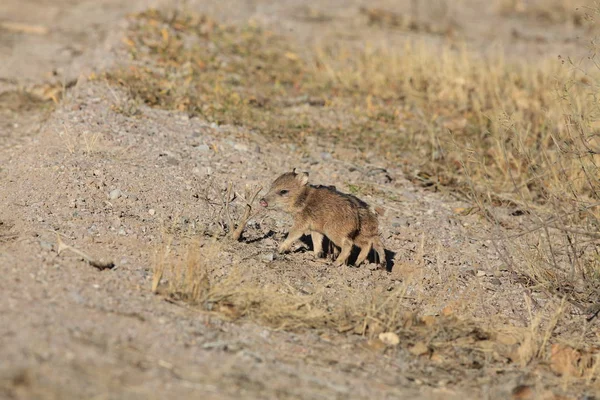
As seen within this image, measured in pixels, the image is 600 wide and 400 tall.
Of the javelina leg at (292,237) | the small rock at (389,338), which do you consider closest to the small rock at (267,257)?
the javelina leg at (292,237)

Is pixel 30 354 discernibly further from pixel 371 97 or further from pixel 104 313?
pixel 371 97

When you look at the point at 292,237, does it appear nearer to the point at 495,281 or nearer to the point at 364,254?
the point at 364,254

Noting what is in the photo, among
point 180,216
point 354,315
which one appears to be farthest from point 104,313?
point 180,216

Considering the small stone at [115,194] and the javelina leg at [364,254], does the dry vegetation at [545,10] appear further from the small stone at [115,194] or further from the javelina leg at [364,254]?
the small stone at [115,194]

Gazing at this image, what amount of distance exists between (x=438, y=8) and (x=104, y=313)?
15158 mm

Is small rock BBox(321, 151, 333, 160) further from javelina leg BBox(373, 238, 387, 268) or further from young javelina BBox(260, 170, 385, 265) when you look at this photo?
javelina leg BBox(373, 238, 387, 268)

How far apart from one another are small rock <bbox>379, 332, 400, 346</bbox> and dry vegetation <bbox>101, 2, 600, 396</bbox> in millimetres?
96

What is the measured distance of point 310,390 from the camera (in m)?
4.84

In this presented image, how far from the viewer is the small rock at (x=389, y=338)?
19.2 ft

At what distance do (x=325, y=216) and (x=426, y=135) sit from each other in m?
3.81

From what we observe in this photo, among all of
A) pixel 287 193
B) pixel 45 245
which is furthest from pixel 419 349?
pixel 45 245

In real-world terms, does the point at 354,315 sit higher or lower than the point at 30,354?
lower

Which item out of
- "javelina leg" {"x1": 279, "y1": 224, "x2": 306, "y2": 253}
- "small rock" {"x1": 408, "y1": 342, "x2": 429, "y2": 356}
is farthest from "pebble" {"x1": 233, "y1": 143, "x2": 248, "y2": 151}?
"small rock" {"x1": 408, "y1": 342, "x2": 429, "y2": 356}

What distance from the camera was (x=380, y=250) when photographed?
24.6ft
